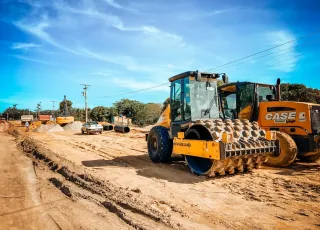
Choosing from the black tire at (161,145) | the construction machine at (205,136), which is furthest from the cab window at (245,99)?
the black tire at (161,145)

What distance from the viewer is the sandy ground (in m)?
3.56

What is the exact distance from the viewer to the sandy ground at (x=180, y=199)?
3.56 metres

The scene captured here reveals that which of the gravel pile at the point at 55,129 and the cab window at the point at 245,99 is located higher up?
the cab window at the point at 245,99

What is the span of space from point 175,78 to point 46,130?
91.4 feet

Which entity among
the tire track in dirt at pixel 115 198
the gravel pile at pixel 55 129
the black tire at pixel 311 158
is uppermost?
the gravel pile at pixel 55 129

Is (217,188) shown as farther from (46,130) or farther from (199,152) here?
(46,130)

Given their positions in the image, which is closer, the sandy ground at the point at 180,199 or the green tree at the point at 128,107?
the sandy ground at the point at 180,199

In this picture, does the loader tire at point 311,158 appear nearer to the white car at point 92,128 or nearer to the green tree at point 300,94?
the green tree at point 300,94

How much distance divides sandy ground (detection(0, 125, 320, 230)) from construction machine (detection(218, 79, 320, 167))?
2.27ft

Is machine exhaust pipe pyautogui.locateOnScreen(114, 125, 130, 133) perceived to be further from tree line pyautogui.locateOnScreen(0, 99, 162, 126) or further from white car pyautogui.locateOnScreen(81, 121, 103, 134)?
tree line pyautogui.locateOnScreen(0, 99, 162, 126)

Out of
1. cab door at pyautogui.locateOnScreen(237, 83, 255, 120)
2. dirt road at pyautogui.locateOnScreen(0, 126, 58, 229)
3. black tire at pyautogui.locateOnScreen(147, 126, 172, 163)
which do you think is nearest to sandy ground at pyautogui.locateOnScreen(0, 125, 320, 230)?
dirt road at pyautogui.locateOnScreen(0, 126, 58, 229)

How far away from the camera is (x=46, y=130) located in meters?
31.0

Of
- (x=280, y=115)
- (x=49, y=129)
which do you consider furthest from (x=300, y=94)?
(x=49, y=129)

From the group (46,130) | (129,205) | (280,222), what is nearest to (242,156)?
(280,222)
